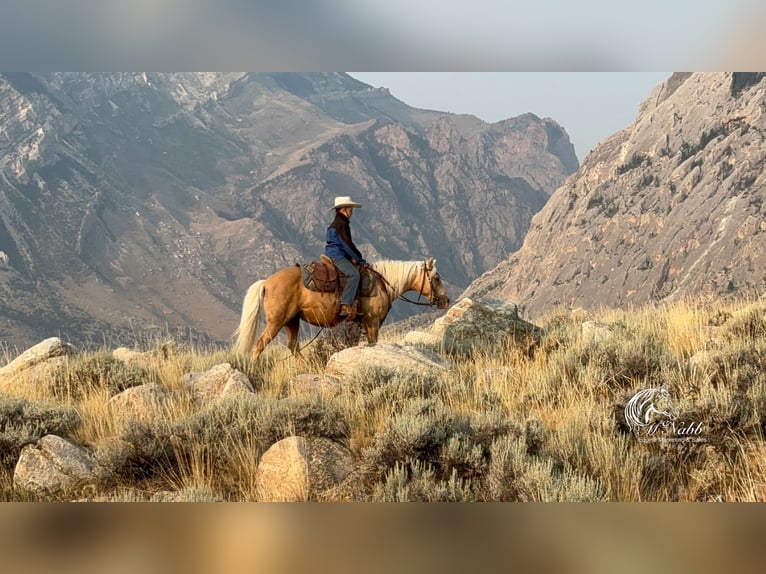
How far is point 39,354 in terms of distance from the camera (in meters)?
9.10

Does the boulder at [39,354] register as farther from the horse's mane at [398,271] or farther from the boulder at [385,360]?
the horse's mane at [398,271]

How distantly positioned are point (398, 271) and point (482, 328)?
1485 millimetres

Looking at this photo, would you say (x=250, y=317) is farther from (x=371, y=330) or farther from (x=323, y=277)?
(x=371, y=330)

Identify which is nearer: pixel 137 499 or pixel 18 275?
pixel 137 499

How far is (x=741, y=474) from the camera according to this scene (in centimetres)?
584

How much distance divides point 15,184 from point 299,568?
83.7 feet

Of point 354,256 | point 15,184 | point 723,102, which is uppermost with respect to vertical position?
point 723,102

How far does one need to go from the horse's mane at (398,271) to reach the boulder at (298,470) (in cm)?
440

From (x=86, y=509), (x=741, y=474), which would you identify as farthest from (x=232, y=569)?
(x=741, y=474)

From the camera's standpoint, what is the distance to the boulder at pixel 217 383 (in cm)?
766

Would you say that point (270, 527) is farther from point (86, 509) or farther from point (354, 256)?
point (354, 256)

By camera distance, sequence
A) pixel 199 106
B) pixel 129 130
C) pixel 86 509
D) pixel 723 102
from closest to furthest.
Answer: pixel 86 509 → pixel 199 106 → pixel 129 130 → pixel 723 102

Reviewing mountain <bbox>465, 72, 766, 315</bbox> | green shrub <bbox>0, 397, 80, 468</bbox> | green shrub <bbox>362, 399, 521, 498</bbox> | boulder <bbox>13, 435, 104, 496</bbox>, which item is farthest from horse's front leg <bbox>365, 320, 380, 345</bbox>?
mountain <bbox>465, 72, 766, 315</bbox>

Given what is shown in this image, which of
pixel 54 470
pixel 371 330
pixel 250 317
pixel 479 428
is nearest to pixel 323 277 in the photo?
pixel 371 330
